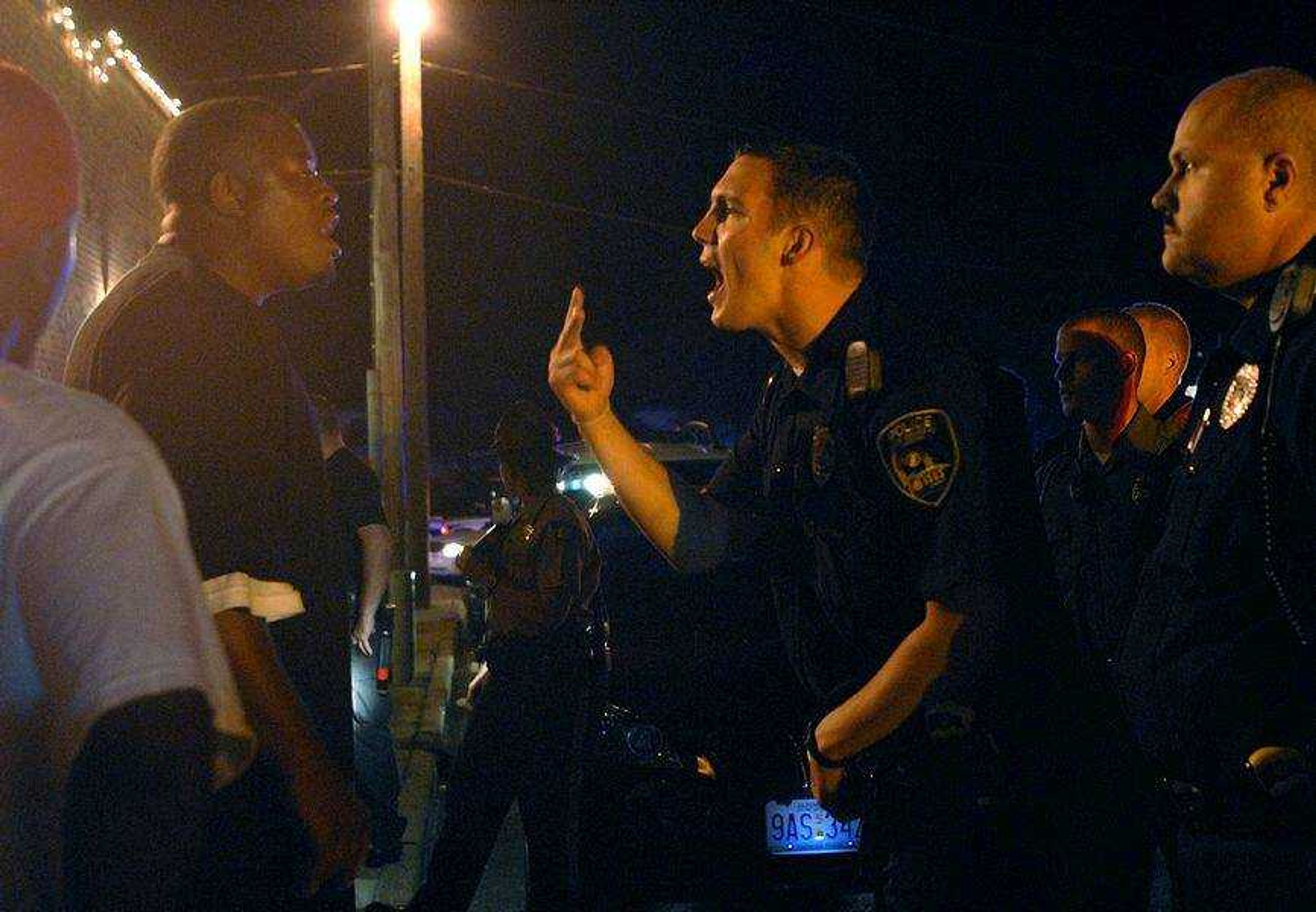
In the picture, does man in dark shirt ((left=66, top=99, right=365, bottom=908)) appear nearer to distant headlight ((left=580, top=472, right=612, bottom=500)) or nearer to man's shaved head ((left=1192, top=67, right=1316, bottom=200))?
man's shaved head ((left=1192, top=67, right=1316, bottom=200))

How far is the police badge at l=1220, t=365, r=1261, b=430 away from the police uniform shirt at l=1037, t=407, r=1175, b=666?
0.70 meters

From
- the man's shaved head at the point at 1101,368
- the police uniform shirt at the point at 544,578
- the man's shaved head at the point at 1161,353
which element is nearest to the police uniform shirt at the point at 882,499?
the man's shaved head at the point at 1101,368

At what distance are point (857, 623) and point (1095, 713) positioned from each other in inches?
19.2

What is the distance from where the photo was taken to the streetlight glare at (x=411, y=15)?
1320cm

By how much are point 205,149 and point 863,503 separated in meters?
1.50

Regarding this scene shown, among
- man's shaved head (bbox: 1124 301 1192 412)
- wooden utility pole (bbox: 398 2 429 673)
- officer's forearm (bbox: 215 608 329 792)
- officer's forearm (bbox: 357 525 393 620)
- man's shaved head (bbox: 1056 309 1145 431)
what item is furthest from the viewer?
wooden utility pole (bbox: 398 2 429 673)

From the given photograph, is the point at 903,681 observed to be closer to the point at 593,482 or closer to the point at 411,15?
the point at 411,15

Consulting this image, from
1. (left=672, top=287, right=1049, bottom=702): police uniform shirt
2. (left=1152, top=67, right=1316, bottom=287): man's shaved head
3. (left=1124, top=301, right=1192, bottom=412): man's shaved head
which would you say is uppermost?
(left=1124, top=301, right=1192, bottom=412): man's shaved head

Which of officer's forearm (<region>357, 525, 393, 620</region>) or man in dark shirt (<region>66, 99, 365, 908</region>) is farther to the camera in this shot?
officer's forearm (<region>357, 525, 393, 620</region>)

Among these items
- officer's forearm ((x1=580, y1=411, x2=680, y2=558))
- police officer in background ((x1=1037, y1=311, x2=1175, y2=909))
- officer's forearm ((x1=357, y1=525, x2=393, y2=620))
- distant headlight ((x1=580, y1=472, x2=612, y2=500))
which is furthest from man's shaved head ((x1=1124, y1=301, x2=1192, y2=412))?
distant headlight ((x1=580, y1=472, x2=612, y2=500))

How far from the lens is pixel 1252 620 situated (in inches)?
91.5

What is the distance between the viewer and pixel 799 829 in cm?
432

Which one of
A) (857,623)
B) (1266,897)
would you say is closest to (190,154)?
(857,623)

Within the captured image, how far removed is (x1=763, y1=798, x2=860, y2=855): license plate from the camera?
14.1ft
